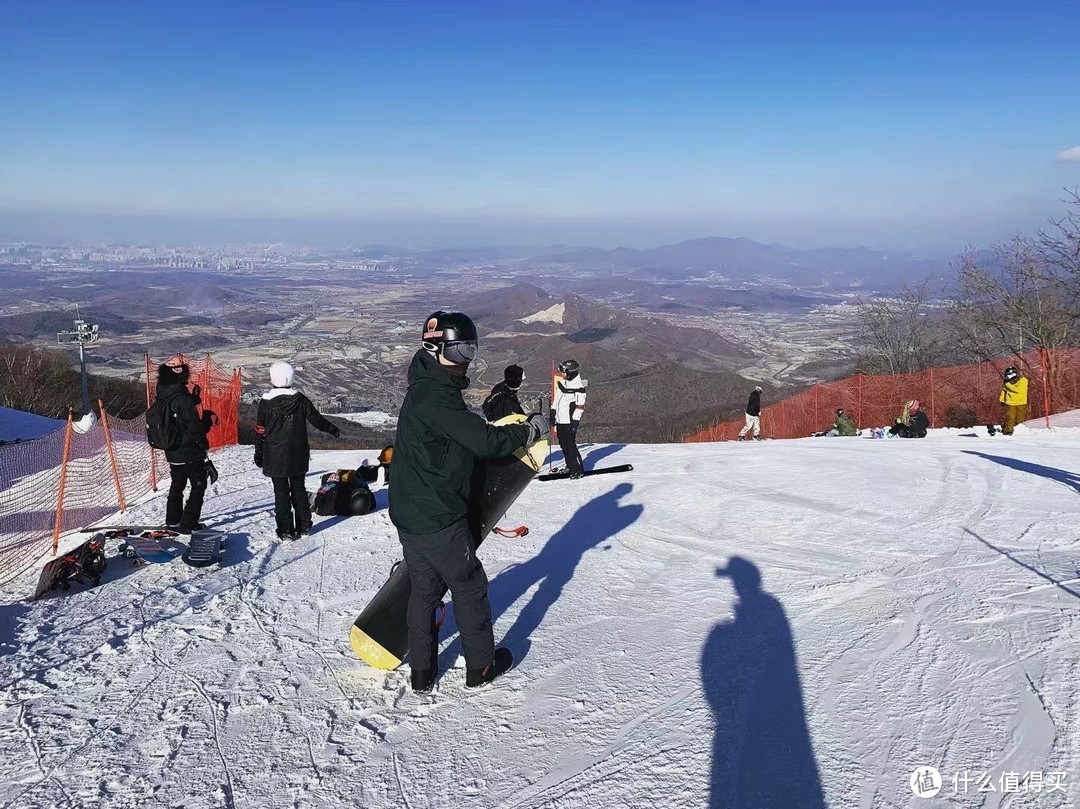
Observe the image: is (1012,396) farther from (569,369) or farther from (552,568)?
(552,568)

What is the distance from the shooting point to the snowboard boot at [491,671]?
423 centimetres

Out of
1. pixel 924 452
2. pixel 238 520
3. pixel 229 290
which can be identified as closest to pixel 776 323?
pixel 229 290

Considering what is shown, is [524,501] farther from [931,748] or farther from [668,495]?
[931,748]

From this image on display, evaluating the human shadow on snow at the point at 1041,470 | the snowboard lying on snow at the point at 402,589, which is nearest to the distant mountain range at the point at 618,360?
the human shadow on snow at the point at 1041,470

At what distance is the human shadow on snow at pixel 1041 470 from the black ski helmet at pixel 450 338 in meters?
7.97

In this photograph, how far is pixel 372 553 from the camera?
22.9 feet

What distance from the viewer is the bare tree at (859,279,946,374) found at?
37.7 metres

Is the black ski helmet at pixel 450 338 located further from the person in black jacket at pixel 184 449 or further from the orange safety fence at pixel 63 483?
the orange safety fence at pixel 63 483

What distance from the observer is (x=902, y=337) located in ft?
129

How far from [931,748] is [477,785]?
7.23ft

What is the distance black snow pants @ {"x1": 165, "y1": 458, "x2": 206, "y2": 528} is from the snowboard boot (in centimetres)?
445

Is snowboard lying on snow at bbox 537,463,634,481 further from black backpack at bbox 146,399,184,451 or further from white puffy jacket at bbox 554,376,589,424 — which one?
black backpack at bbox 146,399,184,451

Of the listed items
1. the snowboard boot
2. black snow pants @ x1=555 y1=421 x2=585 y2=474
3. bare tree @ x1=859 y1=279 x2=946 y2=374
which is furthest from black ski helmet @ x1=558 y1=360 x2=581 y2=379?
bare tree @ x1=859 y1=279 x2=946 y2=374

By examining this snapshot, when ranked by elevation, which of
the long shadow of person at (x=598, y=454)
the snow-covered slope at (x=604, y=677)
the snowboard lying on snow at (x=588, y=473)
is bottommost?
the long shadow of person at (x=598, y=454)
